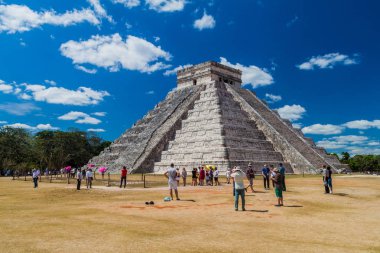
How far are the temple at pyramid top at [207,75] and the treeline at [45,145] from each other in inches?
962

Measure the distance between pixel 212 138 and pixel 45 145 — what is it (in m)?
45.8

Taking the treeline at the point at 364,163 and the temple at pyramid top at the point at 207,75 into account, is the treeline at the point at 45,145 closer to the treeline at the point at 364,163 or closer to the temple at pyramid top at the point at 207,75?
the temple at pyramid top at the point at 207,75

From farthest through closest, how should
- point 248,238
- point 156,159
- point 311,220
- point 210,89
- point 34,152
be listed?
1. point 34,152
2. point 210,89
3. point 156,159
4. point 311,220
5. point 248,238

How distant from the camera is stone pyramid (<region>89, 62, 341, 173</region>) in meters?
33.9

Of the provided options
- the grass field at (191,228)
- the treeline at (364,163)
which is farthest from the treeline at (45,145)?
the treeline at (364,163)

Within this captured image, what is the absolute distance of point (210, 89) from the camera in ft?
153

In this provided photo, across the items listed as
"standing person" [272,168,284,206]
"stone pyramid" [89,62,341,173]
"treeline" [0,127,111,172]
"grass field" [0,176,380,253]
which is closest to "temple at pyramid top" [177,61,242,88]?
"stone pyramid" [89,62,341,173]

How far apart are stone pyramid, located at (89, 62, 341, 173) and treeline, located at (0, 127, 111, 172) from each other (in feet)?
75.3

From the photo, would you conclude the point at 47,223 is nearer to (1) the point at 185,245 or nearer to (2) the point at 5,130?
(1) the point at 185,245

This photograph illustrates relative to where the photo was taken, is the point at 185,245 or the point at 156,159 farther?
the point at 156,159

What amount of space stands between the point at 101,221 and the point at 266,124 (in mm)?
33527

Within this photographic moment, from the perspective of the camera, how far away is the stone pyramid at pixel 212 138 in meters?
33.9

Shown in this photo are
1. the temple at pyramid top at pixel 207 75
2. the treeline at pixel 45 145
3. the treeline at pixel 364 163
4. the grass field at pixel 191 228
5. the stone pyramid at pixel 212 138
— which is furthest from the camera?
the treeline at pixel 364 163

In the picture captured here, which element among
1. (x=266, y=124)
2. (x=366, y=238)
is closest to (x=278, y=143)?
(x=266, y=124)
